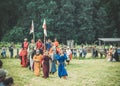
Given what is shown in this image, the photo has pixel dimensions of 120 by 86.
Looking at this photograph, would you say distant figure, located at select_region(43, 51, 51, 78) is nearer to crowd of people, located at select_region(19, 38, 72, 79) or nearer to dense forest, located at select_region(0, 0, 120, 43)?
crowd of people, located at select_region(19, 38, 72, 79)

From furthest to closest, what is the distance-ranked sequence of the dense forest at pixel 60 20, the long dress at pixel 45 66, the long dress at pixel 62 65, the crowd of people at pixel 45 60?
the dense forest at pixel 60 20, the long dress at pixel 45 66, the crowd of people at pixel 45 60, the long dress at pixel 62 65

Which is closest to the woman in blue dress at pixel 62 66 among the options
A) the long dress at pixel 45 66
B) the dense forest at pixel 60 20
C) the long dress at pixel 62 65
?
the long dress at pixel 62 65

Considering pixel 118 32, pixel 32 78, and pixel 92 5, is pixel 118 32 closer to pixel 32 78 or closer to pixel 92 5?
pixel 92 5

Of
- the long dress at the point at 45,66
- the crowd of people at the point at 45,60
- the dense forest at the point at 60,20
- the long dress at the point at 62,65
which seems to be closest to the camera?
the long dress at the point at 62,65

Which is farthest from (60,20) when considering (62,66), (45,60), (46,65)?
(62,66)

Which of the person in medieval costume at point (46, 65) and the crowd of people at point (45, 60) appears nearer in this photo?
the crowd of people at point (45, 60)

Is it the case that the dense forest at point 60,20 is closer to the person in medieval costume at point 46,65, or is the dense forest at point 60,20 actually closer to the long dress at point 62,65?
the person in medieval costume at point 46,65

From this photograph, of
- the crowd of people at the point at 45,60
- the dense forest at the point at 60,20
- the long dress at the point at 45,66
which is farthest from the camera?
the dense forest at the point at 60,20

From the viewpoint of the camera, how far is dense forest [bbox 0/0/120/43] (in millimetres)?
71188

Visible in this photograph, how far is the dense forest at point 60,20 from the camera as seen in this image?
234 ft

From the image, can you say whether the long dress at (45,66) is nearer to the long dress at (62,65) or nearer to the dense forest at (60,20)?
the long dress at (62,65)

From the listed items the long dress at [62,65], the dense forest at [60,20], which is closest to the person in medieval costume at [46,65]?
the long dress at [62,65]

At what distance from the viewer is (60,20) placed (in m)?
71.8

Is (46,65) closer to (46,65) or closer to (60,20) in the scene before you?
(46,65)
